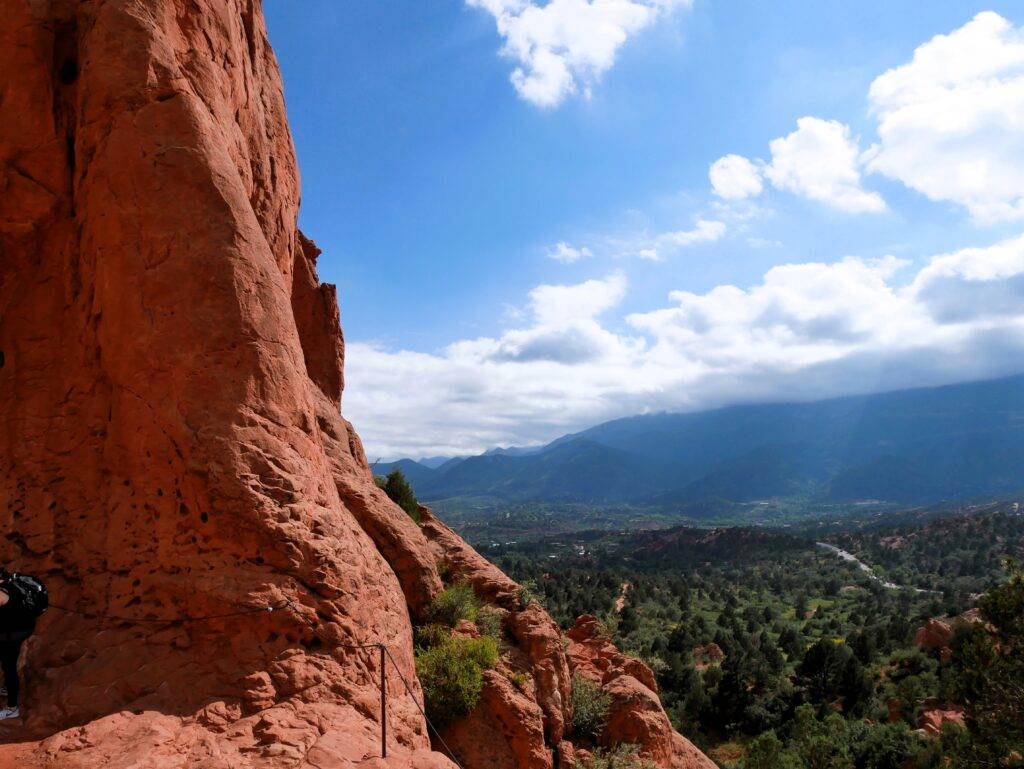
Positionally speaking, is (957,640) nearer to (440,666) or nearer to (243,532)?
(440,666)

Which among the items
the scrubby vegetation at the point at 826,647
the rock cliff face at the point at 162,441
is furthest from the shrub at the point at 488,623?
the scrubby vegetation at the point at 826,647

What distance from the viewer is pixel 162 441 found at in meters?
9.71

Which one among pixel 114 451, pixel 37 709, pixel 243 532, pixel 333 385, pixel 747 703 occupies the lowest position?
pixel 747 703

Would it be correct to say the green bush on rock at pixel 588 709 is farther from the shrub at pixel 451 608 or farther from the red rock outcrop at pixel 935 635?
the red rock outcrop at pixel 935 635

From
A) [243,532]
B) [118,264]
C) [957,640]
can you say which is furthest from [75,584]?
[957,640]

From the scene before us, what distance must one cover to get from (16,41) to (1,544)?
28.9 ft

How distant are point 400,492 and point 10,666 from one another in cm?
1513

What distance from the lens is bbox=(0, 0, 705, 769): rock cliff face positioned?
Answer: 27.7 ft

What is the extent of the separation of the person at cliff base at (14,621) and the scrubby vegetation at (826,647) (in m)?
22.6

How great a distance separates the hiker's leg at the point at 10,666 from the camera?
7863mm

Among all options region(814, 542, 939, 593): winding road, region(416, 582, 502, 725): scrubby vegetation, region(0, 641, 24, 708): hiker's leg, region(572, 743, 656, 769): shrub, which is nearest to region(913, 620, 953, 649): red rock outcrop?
region(572, 743, 656, 769): shrub

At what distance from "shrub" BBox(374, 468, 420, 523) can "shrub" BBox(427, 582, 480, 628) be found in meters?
5.61

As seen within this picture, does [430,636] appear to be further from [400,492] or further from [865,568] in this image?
[865,568]

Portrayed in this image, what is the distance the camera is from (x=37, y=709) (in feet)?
26.0
